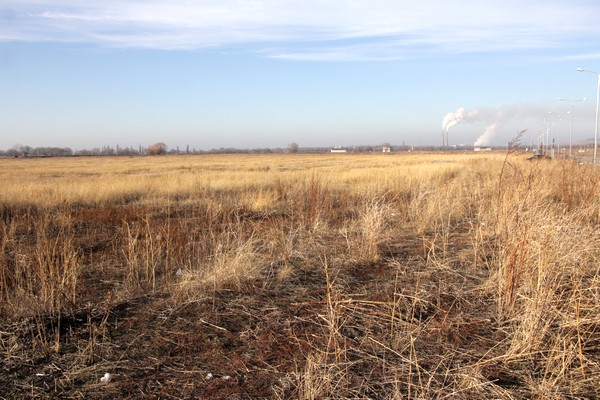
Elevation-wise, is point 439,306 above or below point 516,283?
below

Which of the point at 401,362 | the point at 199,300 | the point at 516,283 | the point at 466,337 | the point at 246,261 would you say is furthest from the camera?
the point at 246,261

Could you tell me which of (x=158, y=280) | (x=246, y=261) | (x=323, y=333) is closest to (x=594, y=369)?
(x=323, y=333)

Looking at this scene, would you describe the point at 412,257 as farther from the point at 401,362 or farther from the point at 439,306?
the point at 401,362

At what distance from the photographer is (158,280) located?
5.09 meters

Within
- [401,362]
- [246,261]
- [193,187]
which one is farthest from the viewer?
[193,187]

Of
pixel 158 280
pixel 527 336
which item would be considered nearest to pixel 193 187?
pixel 158 280

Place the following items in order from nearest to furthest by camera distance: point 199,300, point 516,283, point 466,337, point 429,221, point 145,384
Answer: point 145,384
point 466,337
point 516,283
point 199,300
point 429,221

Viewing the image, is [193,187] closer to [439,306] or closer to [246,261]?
[246,261]

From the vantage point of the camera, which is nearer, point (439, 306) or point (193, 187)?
point (439, 306)

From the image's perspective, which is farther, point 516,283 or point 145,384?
point 516,283

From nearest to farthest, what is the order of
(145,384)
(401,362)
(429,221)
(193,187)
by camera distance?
(145,384)
(401,362)
(429,221)
(193,187)

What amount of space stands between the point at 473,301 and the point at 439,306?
1.40 ft

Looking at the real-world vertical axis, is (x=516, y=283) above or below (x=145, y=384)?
above

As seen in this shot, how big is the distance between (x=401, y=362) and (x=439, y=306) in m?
1.09
